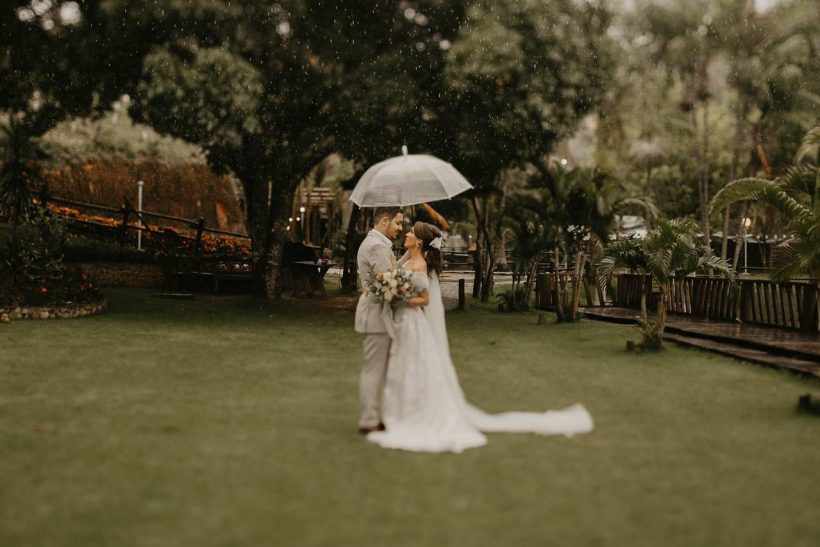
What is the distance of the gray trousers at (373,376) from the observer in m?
7.10

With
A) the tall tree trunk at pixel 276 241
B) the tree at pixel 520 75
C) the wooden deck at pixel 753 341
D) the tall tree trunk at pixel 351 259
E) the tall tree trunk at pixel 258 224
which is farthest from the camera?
the tall tree trunk at pixel 351 259

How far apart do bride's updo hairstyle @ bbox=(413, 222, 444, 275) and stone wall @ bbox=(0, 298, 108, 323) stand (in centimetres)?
991

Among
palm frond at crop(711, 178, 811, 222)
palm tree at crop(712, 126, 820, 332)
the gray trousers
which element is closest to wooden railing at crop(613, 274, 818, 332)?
Answer: palm tree at crop(712, 126, 820, 332)

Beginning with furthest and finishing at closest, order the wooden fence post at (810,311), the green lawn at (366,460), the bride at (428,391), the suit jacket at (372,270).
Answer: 1. the wooden fence post at (810,311)
2. the suit jacket at (372,270)
3. the bride at (428,391)
4. the green lawn at (366,460)

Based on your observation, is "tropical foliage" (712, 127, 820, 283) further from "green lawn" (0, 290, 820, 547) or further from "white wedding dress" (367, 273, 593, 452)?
"white wedding dress" (367, 273, 593, 452)

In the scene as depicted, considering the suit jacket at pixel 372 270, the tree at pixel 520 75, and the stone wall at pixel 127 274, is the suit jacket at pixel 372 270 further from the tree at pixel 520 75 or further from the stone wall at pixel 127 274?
the stone wall at pixel 127 274

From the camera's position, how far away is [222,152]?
728 inches

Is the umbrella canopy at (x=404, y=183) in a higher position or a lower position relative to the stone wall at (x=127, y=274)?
higher

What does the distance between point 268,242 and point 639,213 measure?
85.7 ft

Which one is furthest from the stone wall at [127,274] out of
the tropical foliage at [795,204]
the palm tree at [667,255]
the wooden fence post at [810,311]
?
the wooden fence post at [810,311]

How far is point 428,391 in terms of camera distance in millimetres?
7086

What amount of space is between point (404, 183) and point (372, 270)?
47.1 inches

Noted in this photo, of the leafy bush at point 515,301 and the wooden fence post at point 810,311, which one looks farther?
the leafy bush at point 515,301

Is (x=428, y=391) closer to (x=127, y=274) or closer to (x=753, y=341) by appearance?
(x=753, y=341)
